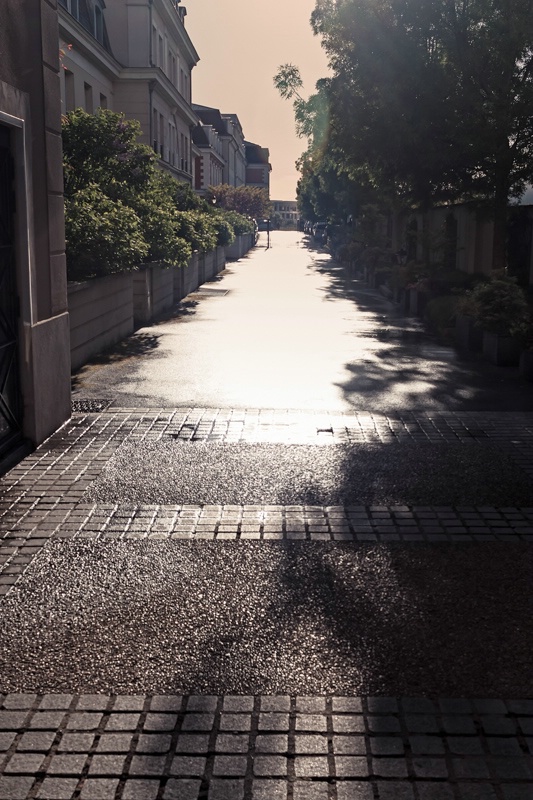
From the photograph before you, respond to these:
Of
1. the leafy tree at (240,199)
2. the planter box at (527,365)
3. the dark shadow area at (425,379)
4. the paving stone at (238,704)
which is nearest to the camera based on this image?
the paving stone at (238,704)

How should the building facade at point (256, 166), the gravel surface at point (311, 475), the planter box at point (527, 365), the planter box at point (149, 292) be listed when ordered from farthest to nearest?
the building facade at point (256, 166) → the planter box at point (149, 292) → the planter box at point (527, 365) → the gravel surface at point (311, 475)

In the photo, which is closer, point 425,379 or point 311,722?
point 311,722

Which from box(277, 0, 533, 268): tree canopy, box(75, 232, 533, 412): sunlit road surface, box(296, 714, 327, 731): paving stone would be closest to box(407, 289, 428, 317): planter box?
box(75, 232, 533, 412): sunlit road surface

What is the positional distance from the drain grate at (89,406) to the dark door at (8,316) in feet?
6.22

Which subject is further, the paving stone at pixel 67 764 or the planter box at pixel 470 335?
the planter box at pixel 470 335

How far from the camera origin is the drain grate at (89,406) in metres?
10.9

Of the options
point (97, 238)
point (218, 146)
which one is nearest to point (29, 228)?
point (97, 238)

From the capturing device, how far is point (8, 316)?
8.77 meters

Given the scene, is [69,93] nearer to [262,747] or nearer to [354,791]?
[262,747]

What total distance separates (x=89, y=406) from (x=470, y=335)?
7.88m

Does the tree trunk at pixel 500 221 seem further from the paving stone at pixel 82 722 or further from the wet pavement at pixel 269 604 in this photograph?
the paving stone at pixel 82 722

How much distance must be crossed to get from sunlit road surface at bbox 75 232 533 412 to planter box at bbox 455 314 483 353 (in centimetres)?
39

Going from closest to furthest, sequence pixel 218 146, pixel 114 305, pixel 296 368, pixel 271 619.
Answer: pixel 271 619, pixel 296 368, pixel 114 305, pixel 218 146

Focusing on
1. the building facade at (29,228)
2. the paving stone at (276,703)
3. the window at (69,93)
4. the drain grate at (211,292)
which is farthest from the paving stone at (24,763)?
the window at (69,93)
